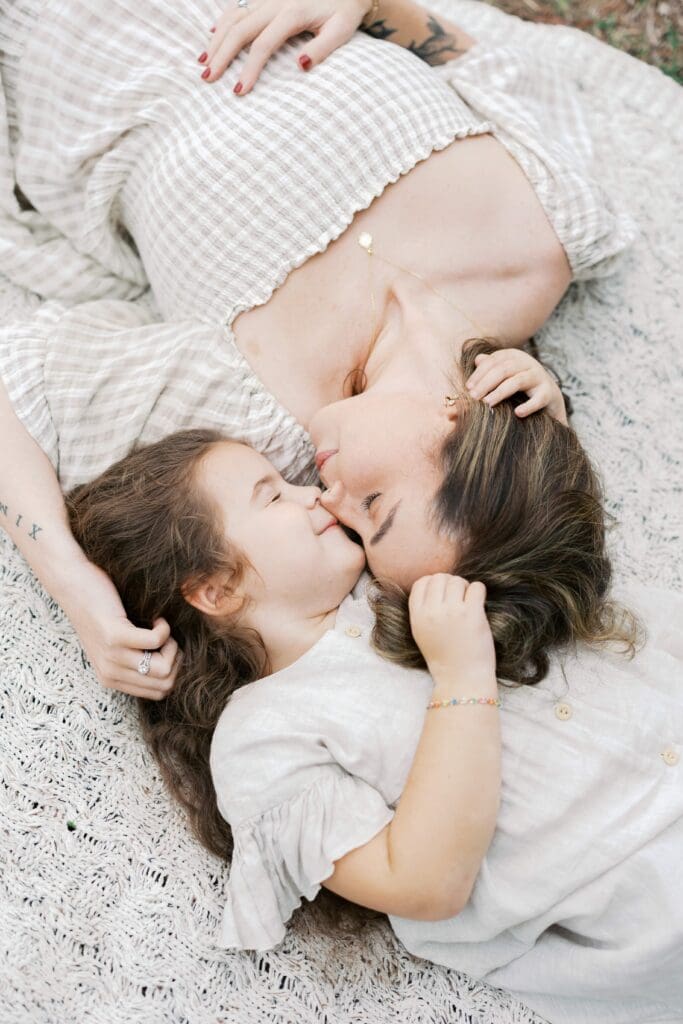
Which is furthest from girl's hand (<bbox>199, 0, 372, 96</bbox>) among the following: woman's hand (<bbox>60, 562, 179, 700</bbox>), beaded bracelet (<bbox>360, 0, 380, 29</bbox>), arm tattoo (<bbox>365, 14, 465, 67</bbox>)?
woman's hand (<bbox>60, 562, 179, 700</bbox>)

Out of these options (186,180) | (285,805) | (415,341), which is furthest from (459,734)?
(186,180)

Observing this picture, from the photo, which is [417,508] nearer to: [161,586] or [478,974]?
[161,586]

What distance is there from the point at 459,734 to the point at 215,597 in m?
0.53

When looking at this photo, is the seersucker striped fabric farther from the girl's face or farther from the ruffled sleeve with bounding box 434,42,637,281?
the girl's face

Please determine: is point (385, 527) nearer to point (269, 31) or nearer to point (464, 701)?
point (464, 701)

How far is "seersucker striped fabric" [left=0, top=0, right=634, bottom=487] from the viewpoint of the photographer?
2.04 metres

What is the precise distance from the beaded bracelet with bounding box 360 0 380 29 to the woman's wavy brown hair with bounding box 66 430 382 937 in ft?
3.58

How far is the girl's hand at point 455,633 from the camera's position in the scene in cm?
172

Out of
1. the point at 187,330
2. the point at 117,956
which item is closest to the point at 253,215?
the point at 187,330

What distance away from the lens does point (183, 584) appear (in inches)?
73.5

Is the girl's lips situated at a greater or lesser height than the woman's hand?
greater

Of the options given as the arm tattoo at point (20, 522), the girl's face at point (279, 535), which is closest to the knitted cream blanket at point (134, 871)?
the arm tattoo at point (20, 522)

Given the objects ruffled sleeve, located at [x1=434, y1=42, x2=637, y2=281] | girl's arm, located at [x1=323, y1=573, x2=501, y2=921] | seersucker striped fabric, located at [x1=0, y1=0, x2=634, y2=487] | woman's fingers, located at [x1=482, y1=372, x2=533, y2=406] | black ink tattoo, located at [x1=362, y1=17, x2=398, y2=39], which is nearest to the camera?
girl's arm, located at [x1=323, y1=573, x2=501, y2=921]

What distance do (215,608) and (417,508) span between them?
0.43 meters
